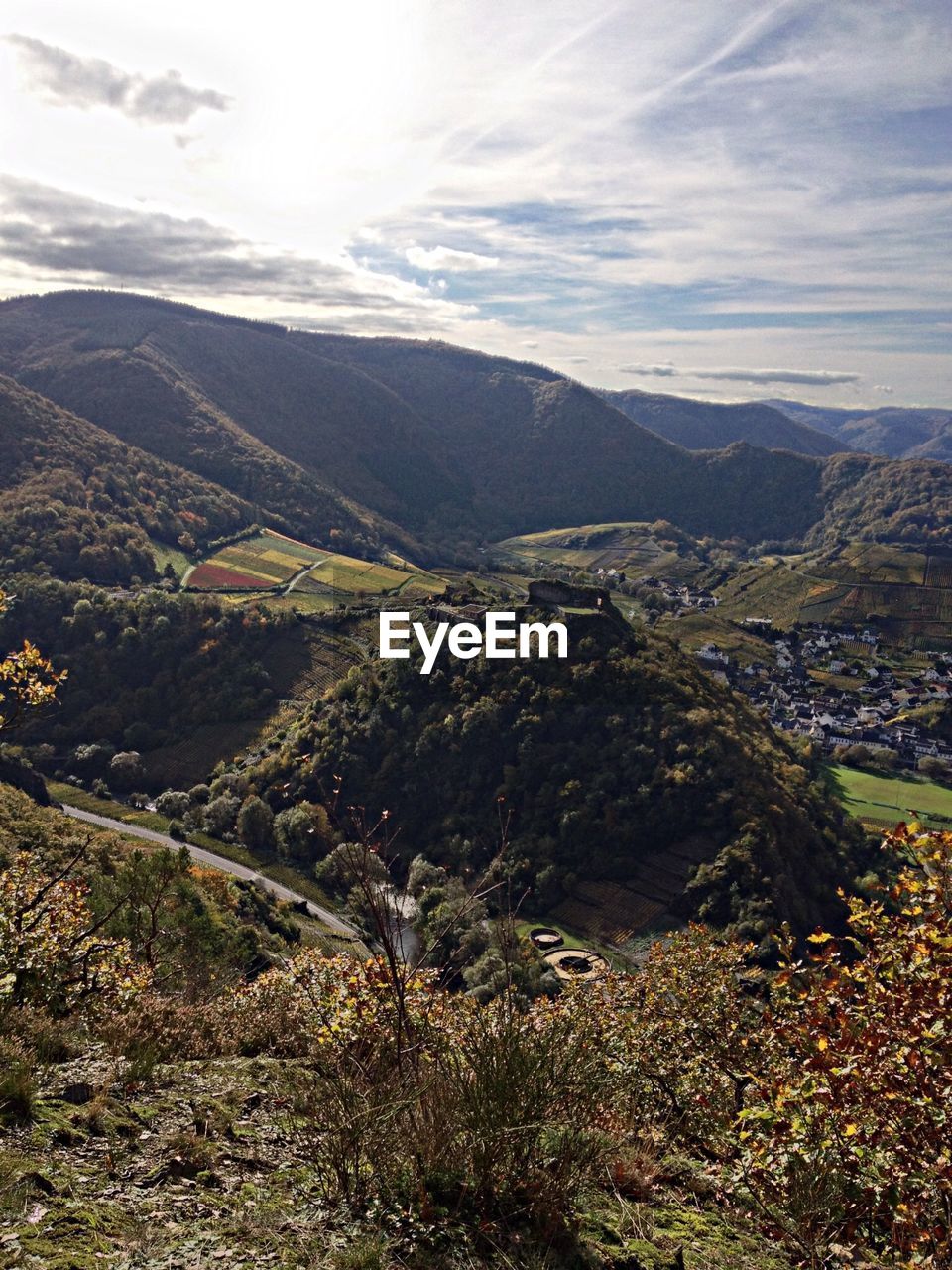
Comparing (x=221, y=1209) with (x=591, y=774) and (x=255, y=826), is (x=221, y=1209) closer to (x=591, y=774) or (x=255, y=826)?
(x=591, y=774)

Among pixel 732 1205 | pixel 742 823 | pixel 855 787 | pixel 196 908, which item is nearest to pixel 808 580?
pixel 855 787

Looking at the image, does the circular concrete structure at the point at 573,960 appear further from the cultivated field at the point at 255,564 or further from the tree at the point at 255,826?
the cultivated field at the point at 255,564

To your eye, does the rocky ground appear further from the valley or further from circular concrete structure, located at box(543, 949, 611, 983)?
circular concrete structure, located at box(543, 949, 611, 983)

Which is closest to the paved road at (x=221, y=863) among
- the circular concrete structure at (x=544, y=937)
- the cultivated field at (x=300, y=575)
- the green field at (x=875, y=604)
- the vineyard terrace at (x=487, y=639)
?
the circular concrete structure at (x=544, y=937)

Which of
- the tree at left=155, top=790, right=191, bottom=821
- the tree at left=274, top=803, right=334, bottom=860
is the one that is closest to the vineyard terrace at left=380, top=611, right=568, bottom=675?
the tree at left=274, top=803, right=334, bottom=860

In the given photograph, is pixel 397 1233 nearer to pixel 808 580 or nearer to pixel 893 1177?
pixel 893 1177

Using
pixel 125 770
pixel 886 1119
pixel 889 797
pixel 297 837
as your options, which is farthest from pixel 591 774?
pixel 886 1119
